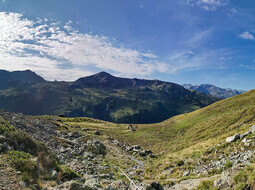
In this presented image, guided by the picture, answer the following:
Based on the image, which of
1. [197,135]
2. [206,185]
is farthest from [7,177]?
[197,135]

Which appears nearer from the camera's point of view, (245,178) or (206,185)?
(245,178)

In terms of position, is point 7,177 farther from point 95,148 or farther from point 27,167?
point 95,148

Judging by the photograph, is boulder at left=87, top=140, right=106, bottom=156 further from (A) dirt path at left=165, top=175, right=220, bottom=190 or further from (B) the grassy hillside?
(A) dirt path at left=165, top=175, right=220, bottom=190

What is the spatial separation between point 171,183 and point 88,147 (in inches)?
808

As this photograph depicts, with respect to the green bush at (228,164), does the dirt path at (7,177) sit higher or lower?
higher

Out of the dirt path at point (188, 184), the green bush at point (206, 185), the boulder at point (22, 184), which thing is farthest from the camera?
the dirt path at point (188, 184)

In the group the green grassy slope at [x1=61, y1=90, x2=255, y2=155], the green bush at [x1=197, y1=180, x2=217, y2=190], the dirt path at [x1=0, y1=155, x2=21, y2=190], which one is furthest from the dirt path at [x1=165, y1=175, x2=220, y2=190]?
the green grassy slope at [x1=61, y1=90, x2=255, y2=155]

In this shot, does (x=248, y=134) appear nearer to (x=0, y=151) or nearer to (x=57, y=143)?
(x=0, y=151)

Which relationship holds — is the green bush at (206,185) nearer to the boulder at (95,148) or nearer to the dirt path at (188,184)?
the dirt path at (188,184)

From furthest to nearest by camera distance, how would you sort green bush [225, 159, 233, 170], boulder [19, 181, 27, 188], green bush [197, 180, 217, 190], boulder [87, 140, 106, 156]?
boulder [87, 140, 106, 156] < green bush [225, 159, 233, 170] < green bush [197, 180, 217, 190] < boulder [19, 181, 27, 188]

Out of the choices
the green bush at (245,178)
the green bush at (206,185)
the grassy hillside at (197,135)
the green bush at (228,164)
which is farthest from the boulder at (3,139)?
the green bush at (228,164)

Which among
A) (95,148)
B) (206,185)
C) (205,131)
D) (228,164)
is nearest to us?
(206,185)

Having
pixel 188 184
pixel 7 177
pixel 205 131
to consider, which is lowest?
pixel 205 131

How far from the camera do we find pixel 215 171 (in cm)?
1552
